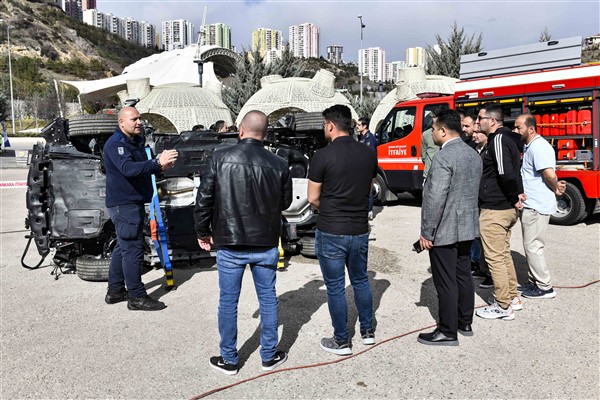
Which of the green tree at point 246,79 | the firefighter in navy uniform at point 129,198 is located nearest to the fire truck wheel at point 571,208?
the firefighter in navy uniform at point 129,198

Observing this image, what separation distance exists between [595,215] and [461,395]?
8.34 meters

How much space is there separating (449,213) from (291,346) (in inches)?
63.3

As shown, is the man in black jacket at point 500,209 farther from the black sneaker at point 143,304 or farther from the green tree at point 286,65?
the green tree at point 286,65

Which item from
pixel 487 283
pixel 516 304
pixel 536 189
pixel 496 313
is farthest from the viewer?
pixel 487 283

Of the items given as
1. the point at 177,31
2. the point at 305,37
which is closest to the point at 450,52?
the point at 305,37

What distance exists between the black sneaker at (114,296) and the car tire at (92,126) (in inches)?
79.0

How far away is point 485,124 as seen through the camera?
15.7 ft

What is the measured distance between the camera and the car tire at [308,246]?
6816mm

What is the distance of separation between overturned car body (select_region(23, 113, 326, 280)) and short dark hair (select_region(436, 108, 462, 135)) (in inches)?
115

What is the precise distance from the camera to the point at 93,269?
19.2 feet

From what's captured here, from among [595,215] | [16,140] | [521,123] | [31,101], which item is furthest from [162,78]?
[521,123]

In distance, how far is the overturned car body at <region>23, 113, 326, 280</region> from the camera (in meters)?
5.78

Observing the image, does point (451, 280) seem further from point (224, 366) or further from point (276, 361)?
point (224, 366)

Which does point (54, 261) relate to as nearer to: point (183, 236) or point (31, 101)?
point (183, 236)
